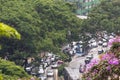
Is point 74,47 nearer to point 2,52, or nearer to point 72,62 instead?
point 72,62

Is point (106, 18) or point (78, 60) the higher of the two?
point (106, 18)

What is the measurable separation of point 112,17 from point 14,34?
25033 mm

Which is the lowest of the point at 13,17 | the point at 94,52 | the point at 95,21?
the point at 94,52

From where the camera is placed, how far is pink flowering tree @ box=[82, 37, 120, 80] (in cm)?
635

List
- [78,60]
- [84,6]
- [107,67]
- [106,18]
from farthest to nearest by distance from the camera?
[84,6]
[78,60]
[106,18]
[107,67]

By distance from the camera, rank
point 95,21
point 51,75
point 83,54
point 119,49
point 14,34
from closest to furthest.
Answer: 1. point 14,34
2. point 119,49
3. point 51,75
4. point 95,21
5. point 83,54

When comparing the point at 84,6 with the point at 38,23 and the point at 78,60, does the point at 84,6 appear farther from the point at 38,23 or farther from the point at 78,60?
the point at 38,23

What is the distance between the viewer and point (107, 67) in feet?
21.2

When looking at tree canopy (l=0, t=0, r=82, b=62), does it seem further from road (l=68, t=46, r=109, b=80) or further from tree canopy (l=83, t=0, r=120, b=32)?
road (l=68, t=46, r=109, b=80)

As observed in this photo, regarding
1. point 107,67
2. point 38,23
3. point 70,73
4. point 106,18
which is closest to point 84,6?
point 106,18

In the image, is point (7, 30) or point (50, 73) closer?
point (7, 30)

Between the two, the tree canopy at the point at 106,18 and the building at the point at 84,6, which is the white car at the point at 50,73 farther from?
the building at the point at 84,6

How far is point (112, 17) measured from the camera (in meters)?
29.3

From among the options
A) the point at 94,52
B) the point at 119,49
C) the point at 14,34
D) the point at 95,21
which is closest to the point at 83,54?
the point at 94,52
